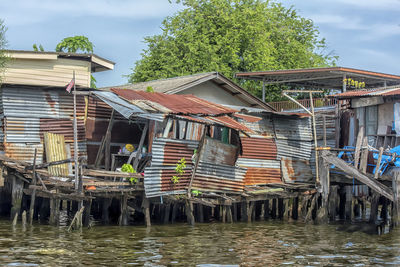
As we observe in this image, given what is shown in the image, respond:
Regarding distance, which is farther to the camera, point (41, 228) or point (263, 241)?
point (41, 228)

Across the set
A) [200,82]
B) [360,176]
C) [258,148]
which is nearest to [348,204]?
[360,176]

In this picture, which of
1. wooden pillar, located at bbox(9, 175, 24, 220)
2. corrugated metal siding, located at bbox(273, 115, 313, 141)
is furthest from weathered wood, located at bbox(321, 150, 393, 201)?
wooden pillar, located at bbox(9, 175, 24, 220)

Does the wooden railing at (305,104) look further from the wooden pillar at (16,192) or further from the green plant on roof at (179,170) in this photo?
the wooden pillar at (16,192)

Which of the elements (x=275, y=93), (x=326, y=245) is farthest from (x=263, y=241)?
(x=275, y=93)

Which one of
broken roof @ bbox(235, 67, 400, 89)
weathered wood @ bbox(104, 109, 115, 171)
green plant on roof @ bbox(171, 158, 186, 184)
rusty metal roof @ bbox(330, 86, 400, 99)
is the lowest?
green plant on roof @ bbox(171, 158, 186, 184)

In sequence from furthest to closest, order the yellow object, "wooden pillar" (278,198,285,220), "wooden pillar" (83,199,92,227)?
"wooden pillar" (278,198,285,220) < the yellow object < "wooden pillar" (83,199,92,227)

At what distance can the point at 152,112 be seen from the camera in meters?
21.1

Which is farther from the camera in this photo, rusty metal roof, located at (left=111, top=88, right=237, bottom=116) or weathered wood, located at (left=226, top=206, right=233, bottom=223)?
weathered wood, located at (left=226, top=206, right=233, bottom=223)

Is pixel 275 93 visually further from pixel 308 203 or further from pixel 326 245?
pixel 326 245

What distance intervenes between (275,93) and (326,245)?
24.0m

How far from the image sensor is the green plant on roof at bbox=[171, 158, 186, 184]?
69.7 feet

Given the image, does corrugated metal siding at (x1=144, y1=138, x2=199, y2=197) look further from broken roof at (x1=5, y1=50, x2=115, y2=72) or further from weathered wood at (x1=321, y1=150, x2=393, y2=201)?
broken roof at (x1=5, y1=50, x2=115, y2=72)

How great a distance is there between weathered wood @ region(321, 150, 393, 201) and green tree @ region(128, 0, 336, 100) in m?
18.5

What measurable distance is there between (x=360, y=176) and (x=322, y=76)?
12039 mm
